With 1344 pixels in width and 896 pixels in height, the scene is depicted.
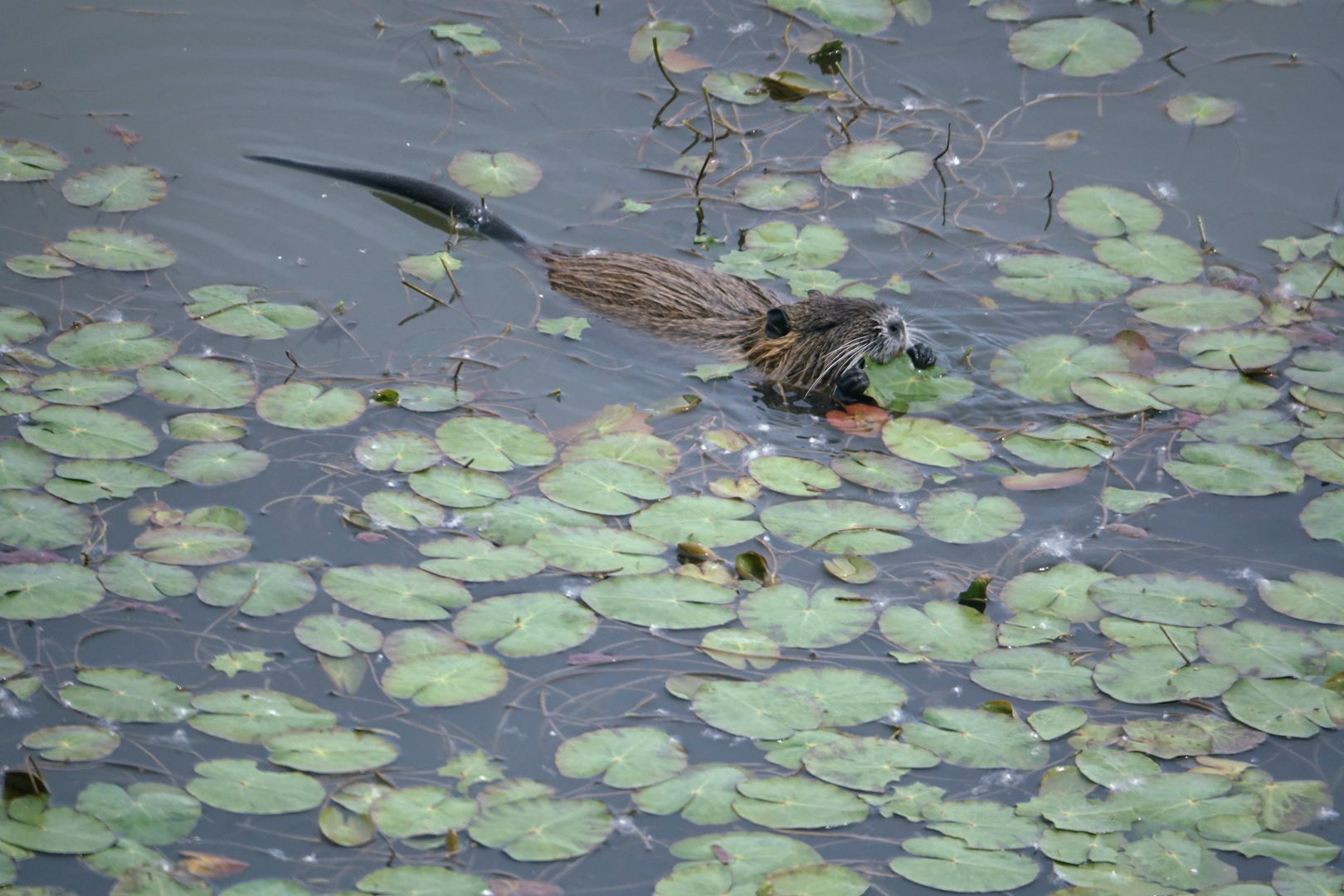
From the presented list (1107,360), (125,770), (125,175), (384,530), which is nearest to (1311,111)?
(1107,360)

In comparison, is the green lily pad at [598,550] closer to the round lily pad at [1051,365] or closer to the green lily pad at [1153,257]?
the round lily pad at [1051,365]

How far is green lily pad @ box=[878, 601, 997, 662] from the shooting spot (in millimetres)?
3992

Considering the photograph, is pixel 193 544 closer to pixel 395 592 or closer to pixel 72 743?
pixel 395 592

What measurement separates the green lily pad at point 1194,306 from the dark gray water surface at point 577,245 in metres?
0.11

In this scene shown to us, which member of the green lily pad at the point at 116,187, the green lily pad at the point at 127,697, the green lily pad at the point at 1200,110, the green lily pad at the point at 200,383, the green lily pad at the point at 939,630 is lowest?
the green lily pad at the point at 939,630

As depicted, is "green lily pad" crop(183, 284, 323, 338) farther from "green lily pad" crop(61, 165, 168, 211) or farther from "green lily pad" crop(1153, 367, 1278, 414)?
"green lily pad" crop(1153, 367, 1278, 414)

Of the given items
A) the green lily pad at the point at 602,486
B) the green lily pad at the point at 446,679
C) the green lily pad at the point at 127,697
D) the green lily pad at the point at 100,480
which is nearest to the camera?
the green lily pad at the point at 127,697

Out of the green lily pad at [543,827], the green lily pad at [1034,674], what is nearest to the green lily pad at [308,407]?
the green lily pad at [543,827]

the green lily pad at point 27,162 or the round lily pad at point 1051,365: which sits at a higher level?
the green lily pad at point 27,162

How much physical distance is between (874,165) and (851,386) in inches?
63.1

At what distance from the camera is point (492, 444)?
477cm

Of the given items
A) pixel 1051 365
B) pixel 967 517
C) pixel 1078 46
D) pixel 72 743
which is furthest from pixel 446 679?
pixel 1078 46

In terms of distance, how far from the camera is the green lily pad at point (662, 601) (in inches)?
159

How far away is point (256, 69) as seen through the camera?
23.3 feet
